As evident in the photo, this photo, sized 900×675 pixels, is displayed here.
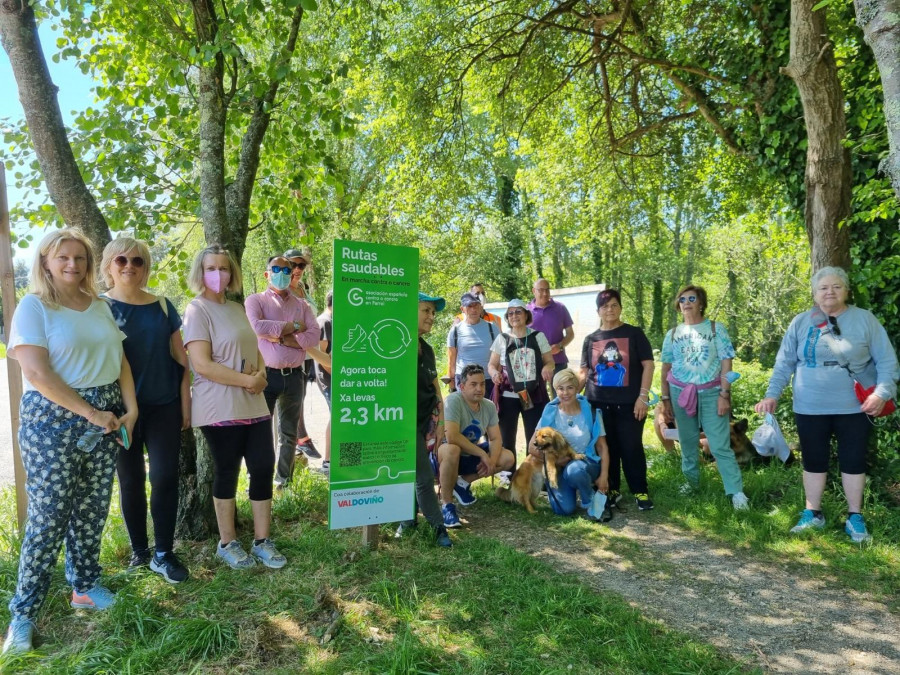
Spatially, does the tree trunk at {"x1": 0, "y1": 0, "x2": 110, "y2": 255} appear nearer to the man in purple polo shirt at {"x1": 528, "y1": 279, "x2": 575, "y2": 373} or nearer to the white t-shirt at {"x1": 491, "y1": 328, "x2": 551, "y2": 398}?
the white t-shirt at {"x1": 491, "y1": 328, "x2": 551, "y2": 398}

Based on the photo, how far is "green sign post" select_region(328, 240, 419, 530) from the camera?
3816mm

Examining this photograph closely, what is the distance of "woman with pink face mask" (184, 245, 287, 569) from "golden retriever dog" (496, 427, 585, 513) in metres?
2.13

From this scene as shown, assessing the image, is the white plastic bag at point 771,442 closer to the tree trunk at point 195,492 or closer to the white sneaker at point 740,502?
the white sneaker at point 740,502

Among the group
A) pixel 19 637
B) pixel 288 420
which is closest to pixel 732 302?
pixel 288 420

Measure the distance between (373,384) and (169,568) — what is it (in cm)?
161

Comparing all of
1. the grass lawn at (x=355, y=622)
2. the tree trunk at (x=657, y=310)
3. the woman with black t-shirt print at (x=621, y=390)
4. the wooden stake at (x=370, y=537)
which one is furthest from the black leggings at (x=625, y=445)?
the tree trunk at (x=657, y=310)

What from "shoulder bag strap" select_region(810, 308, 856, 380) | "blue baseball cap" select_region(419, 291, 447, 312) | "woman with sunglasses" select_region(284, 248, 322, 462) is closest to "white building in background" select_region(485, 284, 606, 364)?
"woman with sunglasses" select_region(284, 248, 322, 462)

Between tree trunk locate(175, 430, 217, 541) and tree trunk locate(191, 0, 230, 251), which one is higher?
tree trunk locate(191, 0, 230, 251)

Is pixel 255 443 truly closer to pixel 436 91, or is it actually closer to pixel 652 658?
pixel 652 658

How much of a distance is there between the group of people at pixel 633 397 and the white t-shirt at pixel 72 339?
2.02 m

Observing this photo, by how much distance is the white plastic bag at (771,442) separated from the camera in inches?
229

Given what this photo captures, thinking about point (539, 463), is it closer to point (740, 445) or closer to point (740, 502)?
point (740, 502)

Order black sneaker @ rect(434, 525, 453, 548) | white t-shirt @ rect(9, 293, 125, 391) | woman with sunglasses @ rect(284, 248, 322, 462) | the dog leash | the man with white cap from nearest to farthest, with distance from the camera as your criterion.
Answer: white t-shirt @ rect(9, 293, 125, 391)
black sneaker @ rect(434, 525, 453, 548)
the dog leash
woman with sunglasses @ rect(284, 248, 322, 462)
the man with white cap

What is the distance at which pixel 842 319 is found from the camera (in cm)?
423
